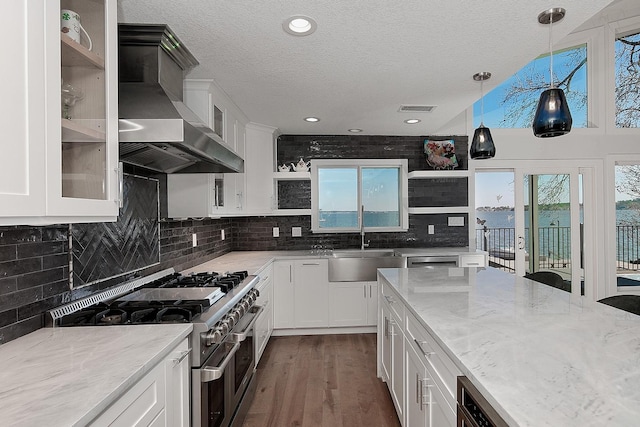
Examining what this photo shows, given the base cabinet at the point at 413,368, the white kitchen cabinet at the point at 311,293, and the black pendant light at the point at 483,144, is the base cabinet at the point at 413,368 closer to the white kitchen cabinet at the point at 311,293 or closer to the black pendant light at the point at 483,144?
the black pendant light at the point at 483,144

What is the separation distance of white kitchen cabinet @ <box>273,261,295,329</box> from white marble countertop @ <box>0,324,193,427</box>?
244 centimetres

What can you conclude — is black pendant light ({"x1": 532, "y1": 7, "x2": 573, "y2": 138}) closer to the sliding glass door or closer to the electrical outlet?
the electrical outlet

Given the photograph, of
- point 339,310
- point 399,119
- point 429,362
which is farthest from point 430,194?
point 429,362

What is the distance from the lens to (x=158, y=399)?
49.3 inches

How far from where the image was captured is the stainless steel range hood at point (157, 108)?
61.8 inches

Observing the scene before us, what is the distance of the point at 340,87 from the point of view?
2.83 metres

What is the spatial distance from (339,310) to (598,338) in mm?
2952

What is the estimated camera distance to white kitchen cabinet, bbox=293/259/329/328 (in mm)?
3967

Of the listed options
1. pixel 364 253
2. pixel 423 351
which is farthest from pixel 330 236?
pixel 423 351

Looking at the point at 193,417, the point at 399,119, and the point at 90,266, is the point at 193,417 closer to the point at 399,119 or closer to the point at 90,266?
the point at 90,266

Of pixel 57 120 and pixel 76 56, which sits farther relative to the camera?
pixel 76 56

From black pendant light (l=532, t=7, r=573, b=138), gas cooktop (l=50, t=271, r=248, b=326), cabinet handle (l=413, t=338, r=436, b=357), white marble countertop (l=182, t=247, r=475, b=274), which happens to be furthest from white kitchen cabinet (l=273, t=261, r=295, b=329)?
black pendant light (l=532, t=7, r=573, b=138)

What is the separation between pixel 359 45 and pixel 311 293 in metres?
2.69

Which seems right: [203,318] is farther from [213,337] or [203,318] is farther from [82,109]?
[82,109]
